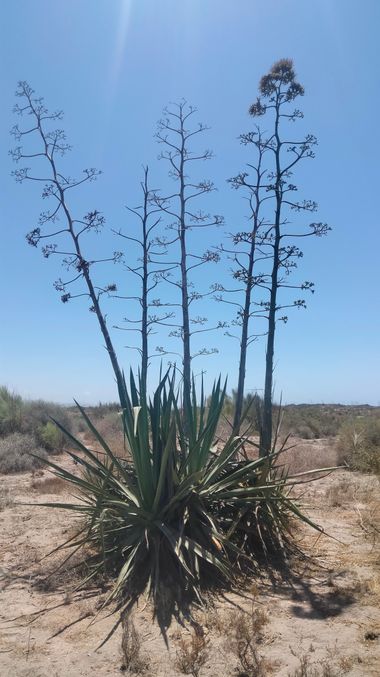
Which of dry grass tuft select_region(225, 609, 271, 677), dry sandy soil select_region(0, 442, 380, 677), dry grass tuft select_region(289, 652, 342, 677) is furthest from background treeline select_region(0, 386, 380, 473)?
dry grass tuft select_region(289, 652, 342, 677)

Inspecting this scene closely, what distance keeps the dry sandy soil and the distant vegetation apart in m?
7.94

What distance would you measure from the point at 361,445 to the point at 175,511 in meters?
10.4

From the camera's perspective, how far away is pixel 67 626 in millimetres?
4734

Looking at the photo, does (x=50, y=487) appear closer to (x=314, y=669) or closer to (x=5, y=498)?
(x=5, y=498)

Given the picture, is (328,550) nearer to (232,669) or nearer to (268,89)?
(232,669)

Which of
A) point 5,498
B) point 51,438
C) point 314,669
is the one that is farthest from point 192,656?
point 51,438

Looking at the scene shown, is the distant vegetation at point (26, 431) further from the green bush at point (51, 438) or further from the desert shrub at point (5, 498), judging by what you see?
the desert shrub at point (5, 498)

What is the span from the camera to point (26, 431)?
19156 mm

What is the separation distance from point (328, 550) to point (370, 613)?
1907 mm

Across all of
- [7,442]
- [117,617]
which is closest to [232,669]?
[117,617]

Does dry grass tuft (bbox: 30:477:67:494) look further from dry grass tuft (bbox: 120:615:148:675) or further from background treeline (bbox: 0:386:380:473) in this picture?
dry grass tuft (bbox: 120:615:148:675)

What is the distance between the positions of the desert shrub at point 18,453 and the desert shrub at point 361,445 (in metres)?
8.11

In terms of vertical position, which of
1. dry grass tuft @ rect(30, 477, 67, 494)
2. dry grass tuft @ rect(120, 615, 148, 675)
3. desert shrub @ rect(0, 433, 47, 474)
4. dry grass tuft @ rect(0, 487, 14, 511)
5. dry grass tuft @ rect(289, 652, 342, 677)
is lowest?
dry grass tuft @ rect(120, 615, 148, 675)

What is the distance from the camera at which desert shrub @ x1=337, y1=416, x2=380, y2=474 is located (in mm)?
13055
